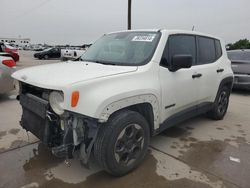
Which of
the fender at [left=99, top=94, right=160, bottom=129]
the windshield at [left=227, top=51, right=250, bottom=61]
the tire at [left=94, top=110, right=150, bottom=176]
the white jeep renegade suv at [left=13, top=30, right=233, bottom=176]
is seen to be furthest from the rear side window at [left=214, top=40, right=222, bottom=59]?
the windshield at [left=227, top=51, right=250, bottom=61]

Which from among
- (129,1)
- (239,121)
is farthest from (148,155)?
(129,1)

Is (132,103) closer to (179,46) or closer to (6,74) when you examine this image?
(179,46)

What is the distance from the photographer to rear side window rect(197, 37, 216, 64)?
413cm

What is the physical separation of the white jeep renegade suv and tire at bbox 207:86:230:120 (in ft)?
2.97

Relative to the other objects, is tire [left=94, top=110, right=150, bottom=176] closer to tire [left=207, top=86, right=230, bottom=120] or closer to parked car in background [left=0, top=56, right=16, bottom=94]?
tire [left=207, top=86, right=230, bottom=120]

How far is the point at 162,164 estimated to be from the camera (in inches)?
123

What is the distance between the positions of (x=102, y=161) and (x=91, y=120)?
1.57ft

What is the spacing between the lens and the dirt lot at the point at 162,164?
271cm

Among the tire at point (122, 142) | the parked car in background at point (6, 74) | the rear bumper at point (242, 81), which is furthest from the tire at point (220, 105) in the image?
the parked car in background at point (6, 74)

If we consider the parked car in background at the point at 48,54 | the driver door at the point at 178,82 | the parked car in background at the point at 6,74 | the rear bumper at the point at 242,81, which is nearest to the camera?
the driver door at the point at 178,82

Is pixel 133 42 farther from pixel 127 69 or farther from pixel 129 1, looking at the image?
pixel 129 1

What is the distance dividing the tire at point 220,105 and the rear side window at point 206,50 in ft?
2.51

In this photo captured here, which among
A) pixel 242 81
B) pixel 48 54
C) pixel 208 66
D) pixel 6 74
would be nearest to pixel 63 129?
pixel 208 66

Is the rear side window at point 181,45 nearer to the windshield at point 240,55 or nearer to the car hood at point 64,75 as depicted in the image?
the car hood at point 64,75
